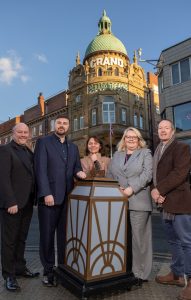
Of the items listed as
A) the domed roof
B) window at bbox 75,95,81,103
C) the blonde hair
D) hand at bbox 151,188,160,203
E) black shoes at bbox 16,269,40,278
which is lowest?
black shoes at bbox 16,269,40,278

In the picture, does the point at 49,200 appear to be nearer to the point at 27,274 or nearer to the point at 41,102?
the point at 27,274

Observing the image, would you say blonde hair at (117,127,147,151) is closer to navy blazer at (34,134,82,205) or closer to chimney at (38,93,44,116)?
navy blazer at (34,134,82,205)

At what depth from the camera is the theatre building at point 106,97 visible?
32.4 meters

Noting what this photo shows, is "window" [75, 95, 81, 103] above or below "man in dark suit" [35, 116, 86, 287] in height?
above

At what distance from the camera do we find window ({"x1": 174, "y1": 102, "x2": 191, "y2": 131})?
756 inches

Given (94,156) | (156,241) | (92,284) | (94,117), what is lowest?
(156,241)

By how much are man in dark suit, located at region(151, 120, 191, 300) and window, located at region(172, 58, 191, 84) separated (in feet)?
55.2

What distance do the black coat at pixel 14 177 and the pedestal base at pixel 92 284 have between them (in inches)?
42.4

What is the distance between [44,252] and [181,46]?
18.7 meters

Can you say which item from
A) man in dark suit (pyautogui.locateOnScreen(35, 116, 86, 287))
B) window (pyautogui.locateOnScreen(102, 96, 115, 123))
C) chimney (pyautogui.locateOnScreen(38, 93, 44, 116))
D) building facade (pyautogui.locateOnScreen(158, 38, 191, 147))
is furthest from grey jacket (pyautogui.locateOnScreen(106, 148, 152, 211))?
chimney (pyautogui.locateOnScreen(38, 93, 44, 116))

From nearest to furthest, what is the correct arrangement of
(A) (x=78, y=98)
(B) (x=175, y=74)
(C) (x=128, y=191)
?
(C) (x=128, y=191) → (B) (x=175, y=74) → (A) (x=78, y=98)

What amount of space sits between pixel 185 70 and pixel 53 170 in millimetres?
17726

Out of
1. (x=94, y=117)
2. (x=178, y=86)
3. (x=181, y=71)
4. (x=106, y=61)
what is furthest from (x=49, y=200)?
(x=106, y=61)

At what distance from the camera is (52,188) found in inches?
161
